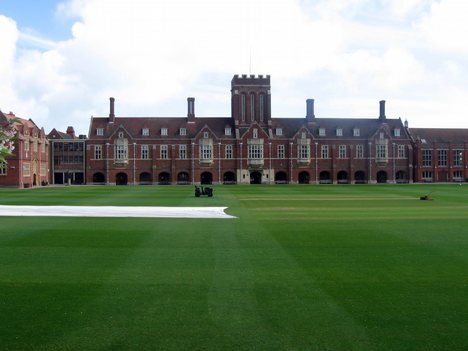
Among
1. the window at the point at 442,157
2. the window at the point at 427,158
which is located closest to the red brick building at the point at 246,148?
the window at the point at 427,158

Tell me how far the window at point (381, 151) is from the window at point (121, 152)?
39.6m

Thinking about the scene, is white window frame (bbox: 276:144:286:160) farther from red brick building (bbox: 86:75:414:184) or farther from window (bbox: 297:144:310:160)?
window (bbox: 297:144:310:160)

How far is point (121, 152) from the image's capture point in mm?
78000

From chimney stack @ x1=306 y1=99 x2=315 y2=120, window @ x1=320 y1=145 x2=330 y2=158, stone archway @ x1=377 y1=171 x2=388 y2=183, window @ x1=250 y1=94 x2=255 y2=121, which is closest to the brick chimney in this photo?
window @ x1=250 y1=94 x2=255 y2=121

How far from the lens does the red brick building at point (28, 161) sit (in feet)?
210

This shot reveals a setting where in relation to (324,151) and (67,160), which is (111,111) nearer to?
(67,160)

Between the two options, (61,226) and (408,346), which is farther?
(61,226)

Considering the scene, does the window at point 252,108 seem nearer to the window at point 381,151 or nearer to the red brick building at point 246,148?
the red brick building at point 246,148

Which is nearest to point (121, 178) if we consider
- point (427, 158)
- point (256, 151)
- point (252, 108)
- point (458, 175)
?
point (256, 151)

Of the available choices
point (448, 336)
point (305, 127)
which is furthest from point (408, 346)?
point (305, 127)

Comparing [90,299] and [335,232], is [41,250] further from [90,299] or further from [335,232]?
[335,232]

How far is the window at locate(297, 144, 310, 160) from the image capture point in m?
79.5

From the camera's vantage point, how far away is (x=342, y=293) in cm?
902

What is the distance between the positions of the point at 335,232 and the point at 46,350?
38.5 ft
